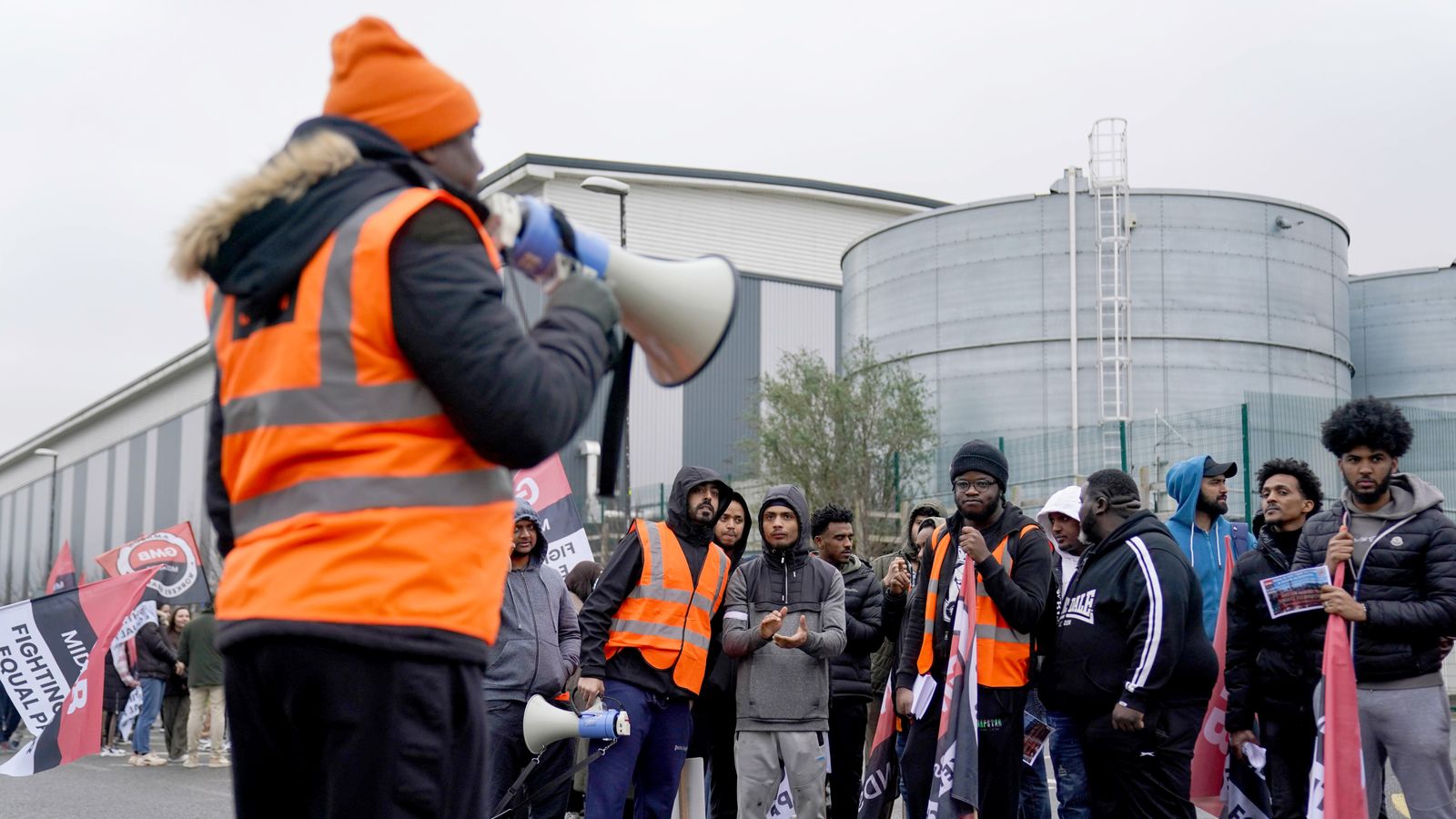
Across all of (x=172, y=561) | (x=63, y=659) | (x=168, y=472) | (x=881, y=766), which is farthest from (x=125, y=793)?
(x=168, y=472)

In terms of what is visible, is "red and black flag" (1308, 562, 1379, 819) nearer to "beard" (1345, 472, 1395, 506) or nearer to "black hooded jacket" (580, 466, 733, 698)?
"beard" (1345, 472, 1395, 506)

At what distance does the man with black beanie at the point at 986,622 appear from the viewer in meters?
7.54

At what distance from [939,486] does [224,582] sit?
28312 millimetres

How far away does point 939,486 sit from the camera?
30.3m

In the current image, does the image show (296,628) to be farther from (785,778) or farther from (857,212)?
(857,212)

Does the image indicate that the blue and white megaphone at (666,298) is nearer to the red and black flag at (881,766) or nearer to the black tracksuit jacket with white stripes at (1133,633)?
the black tracksuit jacket with white stripes at (1133,633)

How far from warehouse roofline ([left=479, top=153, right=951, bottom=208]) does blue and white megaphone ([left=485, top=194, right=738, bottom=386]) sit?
4267 centimetres

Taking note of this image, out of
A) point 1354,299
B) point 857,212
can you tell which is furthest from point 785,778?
point 857,212

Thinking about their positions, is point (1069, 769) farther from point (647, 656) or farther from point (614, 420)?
point (614, 420)

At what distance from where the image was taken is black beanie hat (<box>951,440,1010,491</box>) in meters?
7.80

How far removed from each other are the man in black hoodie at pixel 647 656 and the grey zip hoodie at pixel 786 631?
0.34m

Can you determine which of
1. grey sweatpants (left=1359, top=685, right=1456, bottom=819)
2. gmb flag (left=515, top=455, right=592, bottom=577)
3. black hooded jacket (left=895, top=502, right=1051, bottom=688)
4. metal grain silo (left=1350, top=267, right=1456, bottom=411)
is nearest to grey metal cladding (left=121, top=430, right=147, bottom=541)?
metal grain silo (left=1350, top=267, right=1456, bottom=411)

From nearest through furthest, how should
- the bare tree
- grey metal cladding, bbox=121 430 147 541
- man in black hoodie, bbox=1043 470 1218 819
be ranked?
man in black hoodie, bbox=1043 470 1218 819 → the bare tree → grey metal cladding, bbox=121 430 147 541

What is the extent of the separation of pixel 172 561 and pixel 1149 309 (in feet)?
65.4
